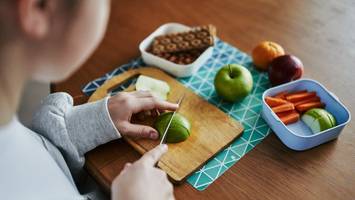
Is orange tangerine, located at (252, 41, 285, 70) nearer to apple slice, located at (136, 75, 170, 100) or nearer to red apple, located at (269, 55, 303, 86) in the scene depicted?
red apple, located at (269, 55, 303, 86)

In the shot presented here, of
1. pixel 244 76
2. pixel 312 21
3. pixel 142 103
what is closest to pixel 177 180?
pixel 142 103

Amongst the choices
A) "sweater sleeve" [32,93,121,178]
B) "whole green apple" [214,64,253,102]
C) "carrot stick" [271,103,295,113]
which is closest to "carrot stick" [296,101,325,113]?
"carrot stick" [271,103,295,113]

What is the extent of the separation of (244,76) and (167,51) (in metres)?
0.21

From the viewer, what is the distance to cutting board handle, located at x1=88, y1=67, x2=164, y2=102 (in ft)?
3.12

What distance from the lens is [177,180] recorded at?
767mm

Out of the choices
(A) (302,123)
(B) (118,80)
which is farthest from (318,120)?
(B) (118,80)

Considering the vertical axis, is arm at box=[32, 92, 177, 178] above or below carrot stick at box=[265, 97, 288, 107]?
below

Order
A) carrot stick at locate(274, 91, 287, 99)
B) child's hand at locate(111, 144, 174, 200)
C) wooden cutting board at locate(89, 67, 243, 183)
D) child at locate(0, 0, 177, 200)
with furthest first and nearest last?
1. carrot stick at locate(274, 91, 287, 99)
2. wooden cutting board at locate(89, 67, 243, 183)
3. child's hand at locate(111, 144, 174, 200)
4. child at locate(0, 0, 177, 200)

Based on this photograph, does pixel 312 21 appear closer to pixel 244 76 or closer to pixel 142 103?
pixel 244 76

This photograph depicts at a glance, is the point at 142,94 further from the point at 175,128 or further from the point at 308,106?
the point at 308,106

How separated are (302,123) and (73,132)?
0.47m

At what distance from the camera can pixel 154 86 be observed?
0.95m

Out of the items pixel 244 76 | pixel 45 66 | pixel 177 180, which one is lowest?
pixel 177 180

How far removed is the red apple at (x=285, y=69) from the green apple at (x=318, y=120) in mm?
120
